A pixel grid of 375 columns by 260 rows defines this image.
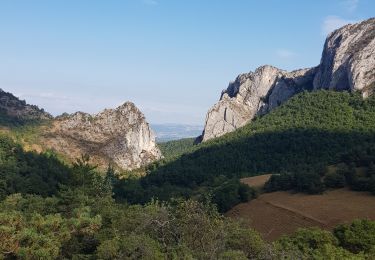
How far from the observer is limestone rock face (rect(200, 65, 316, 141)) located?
180750mm

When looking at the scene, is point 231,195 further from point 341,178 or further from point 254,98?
point 254,98

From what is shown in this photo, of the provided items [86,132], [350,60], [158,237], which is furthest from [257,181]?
[86,132]

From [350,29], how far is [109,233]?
139 meters

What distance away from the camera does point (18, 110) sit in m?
153

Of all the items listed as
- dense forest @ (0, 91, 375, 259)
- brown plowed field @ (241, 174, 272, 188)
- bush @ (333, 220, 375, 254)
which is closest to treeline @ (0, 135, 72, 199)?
dense forest @ (0, 91, 375, 259)

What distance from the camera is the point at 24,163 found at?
3516 inches

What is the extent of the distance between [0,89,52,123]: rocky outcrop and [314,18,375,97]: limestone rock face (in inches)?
3855

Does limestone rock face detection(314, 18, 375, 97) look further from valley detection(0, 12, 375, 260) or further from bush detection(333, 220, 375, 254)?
bush detection(333, 220, 375, 254)

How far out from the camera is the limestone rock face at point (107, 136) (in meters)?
138

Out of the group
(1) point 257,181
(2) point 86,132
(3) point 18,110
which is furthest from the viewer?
(3) point 18,110

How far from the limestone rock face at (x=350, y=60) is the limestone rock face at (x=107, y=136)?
66.2 meters

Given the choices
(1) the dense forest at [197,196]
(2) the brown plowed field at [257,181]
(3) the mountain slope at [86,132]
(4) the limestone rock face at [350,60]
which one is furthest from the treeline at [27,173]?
(4) the limestone rock face at [350,60]

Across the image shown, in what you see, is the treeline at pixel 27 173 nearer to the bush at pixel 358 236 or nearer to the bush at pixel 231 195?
the bush at pixel 231 195

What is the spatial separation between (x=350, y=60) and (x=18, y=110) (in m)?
109
